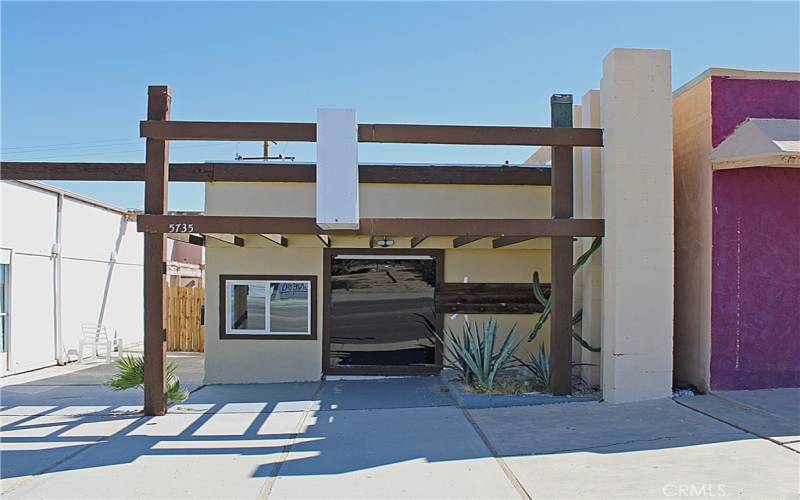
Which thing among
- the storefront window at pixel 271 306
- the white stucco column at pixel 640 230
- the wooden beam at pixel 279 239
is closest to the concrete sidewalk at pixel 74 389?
the storefront window at pixel 271 306

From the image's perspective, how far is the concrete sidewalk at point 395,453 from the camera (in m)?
5.36

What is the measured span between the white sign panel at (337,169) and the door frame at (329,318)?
3.70 meters

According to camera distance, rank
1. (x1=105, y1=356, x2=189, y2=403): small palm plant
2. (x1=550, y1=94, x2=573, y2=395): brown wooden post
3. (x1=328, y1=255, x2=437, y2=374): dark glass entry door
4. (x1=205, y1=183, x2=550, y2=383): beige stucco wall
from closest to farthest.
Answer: (x1=550, y1=94, x2=573, y2=395): brown wooden post → (x1=105, y1=356, x2=189, y2=403): small palm plant → (x1=205, y1=183, x2=550, y2=383): beige stucco wall → (x1=328, y1=255, x2=437, y2=374): dark glass entry door

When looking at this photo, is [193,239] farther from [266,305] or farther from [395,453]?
[395,453]

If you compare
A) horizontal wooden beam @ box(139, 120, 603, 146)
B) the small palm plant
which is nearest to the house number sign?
horizontal wooden beam @ box(139, 120, 603, 146)

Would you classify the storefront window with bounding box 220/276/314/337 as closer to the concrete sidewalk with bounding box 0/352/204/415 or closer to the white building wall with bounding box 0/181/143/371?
the concrete sidewalk with bounding box 0/352/204/415

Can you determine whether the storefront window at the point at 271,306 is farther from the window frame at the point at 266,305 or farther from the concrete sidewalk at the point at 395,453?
the concrete sidewalk at the point at 395,453

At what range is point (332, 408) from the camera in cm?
888

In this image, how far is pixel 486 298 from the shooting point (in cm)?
1153

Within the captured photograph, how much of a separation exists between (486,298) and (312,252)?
9.96 ft

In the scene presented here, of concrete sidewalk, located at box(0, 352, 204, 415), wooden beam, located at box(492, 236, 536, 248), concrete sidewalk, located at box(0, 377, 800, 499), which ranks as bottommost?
concrete sidewalk, located at box(0, 352, 204, 415)

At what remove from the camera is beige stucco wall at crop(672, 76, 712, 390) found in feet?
27.0

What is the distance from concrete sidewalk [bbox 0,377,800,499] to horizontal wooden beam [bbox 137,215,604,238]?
7.00 feet

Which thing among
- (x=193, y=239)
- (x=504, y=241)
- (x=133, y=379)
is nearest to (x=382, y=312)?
(x=504, y=241)
